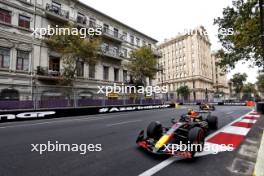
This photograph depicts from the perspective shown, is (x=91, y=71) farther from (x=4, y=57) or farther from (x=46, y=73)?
(x=4, y=57)

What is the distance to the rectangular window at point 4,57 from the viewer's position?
14.4 metres

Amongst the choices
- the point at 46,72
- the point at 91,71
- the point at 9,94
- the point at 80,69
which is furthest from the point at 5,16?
the point at 91,71

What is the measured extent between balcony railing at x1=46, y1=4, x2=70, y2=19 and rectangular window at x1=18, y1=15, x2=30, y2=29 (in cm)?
248

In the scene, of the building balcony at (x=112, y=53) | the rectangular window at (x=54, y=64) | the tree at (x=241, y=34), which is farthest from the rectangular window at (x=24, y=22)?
the tree at (x=241, y=34)

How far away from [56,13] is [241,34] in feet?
60.0

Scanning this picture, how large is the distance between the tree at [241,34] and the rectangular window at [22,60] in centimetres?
1721

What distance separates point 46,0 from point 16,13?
3.72 metres

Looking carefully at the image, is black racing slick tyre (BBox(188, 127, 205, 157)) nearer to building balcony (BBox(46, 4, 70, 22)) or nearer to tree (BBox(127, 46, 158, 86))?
building balcony (BBox(46, 4, 70, 22))

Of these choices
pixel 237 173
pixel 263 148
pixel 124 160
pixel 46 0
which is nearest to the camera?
pixel 237 173

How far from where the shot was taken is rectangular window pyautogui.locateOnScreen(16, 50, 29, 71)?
15.3 meters

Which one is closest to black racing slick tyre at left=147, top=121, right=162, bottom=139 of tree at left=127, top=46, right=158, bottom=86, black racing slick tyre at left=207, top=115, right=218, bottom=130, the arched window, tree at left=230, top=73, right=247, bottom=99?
black racing slick tyre at left=207, top=115, right=218, bottom=130

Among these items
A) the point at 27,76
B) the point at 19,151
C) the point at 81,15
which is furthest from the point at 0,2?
the point at 19,151

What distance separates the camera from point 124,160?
11.5ft

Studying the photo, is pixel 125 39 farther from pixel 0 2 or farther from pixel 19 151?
pixel 19 151
